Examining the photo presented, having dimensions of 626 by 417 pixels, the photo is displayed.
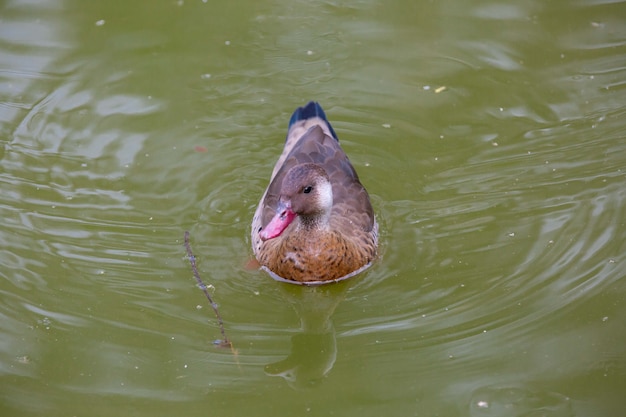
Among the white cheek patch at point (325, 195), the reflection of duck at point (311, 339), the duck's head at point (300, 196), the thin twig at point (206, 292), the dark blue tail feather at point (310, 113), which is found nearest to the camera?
the reflection of duck at point (311, 339)

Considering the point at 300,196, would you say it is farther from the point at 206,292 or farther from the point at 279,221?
the point at 206,292

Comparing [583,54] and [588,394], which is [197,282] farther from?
[583,54]

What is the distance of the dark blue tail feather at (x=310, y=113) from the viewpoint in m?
9.06

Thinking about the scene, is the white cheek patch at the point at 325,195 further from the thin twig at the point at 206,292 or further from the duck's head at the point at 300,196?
the thin twig at the point at 206,292

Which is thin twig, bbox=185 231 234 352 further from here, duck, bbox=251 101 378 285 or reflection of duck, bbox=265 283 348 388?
duck, bbox=251 101 378 285

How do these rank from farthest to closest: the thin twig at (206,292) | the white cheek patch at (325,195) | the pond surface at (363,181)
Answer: the white cheek patch at (325,195), the thin twig at (206,292), the pond surface at (363,181)

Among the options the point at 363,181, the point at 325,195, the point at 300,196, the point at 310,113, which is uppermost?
the point at 300,196

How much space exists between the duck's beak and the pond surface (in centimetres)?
57

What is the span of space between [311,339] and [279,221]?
875 millimetres

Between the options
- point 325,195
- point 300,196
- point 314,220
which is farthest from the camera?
point 314,220

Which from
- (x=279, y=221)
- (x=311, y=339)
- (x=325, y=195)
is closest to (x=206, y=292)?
(x=279, y=221)

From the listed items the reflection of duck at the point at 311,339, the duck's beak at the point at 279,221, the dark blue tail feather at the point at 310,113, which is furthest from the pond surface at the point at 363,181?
the duck's beak at the point at 279,221

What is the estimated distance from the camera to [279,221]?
729 centimetres

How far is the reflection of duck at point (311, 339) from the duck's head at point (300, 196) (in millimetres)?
597
